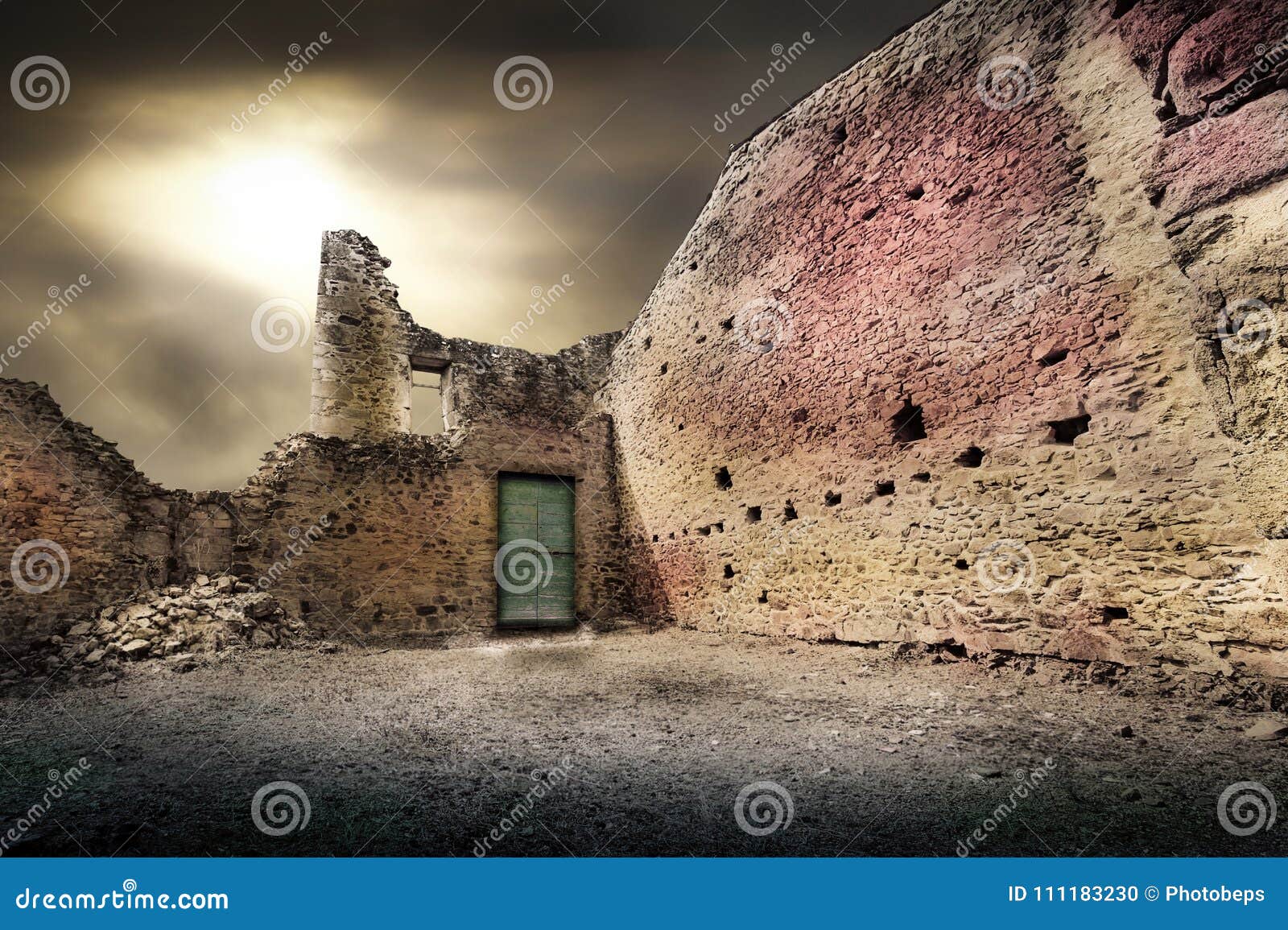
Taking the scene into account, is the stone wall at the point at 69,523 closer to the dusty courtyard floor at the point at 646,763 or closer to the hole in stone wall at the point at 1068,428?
the dusty courtyard floor at the point at 646,763

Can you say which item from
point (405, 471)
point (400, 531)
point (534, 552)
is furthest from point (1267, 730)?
point (405, 471)

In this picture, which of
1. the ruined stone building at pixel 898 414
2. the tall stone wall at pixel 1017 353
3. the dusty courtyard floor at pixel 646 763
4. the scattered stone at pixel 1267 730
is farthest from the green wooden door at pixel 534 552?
the scattered stone at pixel 1267 730

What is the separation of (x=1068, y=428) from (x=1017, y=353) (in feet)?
2.46

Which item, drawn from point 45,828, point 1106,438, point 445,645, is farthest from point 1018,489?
point 445,645

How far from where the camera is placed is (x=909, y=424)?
5715mm

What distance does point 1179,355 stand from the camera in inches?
151

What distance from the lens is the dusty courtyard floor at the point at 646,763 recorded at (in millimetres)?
2148

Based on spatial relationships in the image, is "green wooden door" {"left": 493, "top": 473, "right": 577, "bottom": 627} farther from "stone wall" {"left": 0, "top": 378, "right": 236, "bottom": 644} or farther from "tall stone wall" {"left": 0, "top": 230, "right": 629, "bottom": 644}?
"stone wall" {"left": 0, "top": 378, "right": 236, "bottom": 644}

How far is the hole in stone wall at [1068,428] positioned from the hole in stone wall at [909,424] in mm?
1141

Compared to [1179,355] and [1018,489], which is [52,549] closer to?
[1018,489]

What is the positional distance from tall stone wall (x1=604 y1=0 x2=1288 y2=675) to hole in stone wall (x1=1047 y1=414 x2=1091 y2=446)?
0.02 metres

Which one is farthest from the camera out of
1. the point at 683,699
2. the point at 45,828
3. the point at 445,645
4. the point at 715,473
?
the point at 715,473

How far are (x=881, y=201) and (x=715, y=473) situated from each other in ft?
12.9

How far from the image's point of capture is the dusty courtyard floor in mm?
2148
